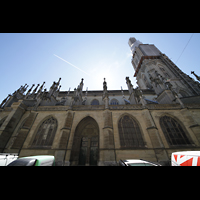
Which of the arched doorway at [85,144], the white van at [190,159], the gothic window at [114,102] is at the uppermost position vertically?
the gothic window at [114,102]

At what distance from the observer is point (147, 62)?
27.0 m

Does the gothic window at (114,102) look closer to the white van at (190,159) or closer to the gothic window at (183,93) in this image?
the gothic window at (183,93)

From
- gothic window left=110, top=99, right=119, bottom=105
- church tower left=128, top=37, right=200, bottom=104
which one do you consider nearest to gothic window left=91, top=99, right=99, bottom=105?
gothic window left=110, top=99, right=119, bottom=105

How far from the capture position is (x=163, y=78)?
58.5ft

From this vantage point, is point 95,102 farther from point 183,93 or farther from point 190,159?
point 183,93

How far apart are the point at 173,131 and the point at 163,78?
11.8 metres

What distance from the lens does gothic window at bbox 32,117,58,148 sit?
9.95 m

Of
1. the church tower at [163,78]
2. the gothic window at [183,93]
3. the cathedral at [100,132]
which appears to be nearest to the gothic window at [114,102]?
the cathedral at [100,132]

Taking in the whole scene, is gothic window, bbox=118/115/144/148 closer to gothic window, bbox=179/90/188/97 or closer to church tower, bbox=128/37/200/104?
church tower, bbox=128/37/200/104

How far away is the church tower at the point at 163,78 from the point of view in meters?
15.3

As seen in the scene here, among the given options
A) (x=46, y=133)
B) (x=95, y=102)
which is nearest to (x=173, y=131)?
(x=95, y=102)

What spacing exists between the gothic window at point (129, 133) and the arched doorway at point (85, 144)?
3296mm
